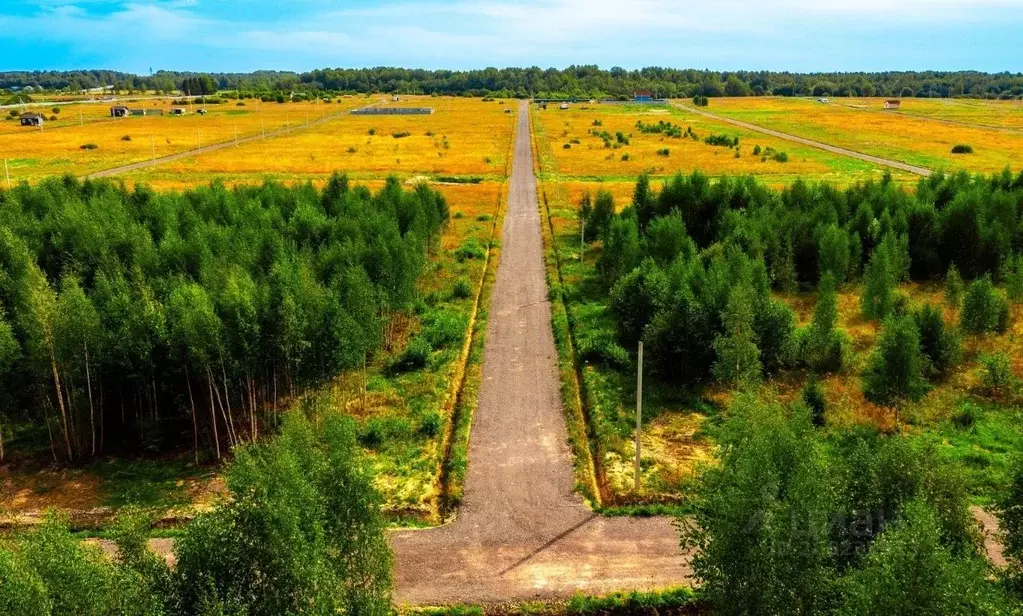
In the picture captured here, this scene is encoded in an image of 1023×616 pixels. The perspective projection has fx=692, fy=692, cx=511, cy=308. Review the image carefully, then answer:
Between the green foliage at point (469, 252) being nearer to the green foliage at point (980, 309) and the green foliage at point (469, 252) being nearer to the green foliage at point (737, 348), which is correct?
the green foliage at point (737, 348)

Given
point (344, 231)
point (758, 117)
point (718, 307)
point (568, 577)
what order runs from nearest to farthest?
point (568, 577) → point (718, 307) → point (344, 231) → point (758, 117)

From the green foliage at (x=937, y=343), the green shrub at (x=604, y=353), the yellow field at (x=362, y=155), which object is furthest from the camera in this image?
the yellow field at (x=362, y=155)

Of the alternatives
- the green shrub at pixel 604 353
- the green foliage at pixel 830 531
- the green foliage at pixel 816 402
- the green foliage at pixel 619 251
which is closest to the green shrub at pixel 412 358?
the green shrub at pixel 604 353

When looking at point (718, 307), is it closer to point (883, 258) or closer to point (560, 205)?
point (883, 258)

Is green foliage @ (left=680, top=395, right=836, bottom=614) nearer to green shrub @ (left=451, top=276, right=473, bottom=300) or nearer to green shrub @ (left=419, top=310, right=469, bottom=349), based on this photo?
green shrub @ (left=419, top=310, right=469, bottom=349)

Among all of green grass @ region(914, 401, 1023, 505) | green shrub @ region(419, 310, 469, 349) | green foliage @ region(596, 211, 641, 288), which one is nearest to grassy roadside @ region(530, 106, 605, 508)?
green foliage @ region(596, 211, 641, 288)

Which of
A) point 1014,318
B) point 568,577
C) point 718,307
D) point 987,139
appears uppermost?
point 987,139

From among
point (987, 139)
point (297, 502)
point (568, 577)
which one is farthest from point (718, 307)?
point (987, 139)
